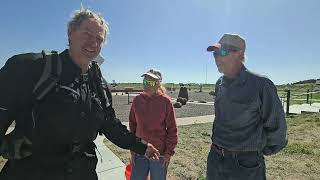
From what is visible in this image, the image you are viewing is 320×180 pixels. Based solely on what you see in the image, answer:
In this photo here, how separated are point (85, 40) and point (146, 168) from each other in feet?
7.89

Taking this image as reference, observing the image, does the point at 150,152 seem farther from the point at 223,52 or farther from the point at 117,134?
the point at 223,52

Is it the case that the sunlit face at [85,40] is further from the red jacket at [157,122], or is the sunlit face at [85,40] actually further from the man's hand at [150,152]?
the red jacket at [157,122]

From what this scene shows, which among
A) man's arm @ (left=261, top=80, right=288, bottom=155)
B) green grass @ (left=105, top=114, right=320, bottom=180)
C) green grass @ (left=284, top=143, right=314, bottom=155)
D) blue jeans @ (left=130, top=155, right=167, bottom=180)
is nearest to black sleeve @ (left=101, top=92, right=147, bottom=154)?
man's arm @ (left=261, top=80, right=288, bottom=155)

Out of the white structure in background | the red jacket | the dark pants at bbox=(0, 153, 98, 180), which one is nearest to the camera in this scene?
the dark pants at bbox=(0, 153, 98, 180)

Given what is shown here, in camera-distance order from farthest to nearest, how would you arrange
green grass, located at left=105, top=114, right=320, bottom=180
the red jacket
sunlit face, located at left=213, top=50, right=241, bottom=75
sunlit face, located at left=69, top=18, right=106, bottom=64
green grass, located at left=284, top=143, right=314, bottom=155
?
green grass, located at left=284, top=143, right=314, bottom=155
green grass, located at left=105, top=114, right=320, bottom=180
the red jacket
sunlit face, located at left=213, top=50, right=241, bottom=75
sunlit face, located at left=69, top=18, right=106, bottom=64

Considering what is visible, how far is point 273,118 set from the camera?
3.29 meters

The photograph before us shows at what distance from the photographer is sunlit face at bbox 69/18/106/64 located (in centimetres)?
258

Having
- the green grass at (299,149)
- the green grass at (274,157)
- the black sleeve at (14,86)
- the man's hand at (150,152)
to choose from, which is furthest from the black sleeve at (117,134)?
the green grass at (299,149)

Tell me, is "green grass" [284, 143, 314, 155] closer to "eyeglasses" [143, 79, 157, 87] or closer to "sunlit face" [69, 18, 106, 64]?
"eyeglasses" [143, 79, 157, 87]

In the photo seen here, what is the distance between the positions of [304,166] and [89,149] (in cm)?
595

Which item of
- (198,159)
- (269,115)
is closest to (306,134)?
(198,159)

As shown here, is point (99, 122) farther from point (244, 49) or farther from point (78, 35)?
point (244, 49)

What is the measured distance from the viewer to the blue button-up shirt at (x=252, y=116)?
3.27 meters

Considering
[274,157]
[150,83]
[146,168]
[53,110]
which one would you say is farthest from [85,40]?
[274,157]
